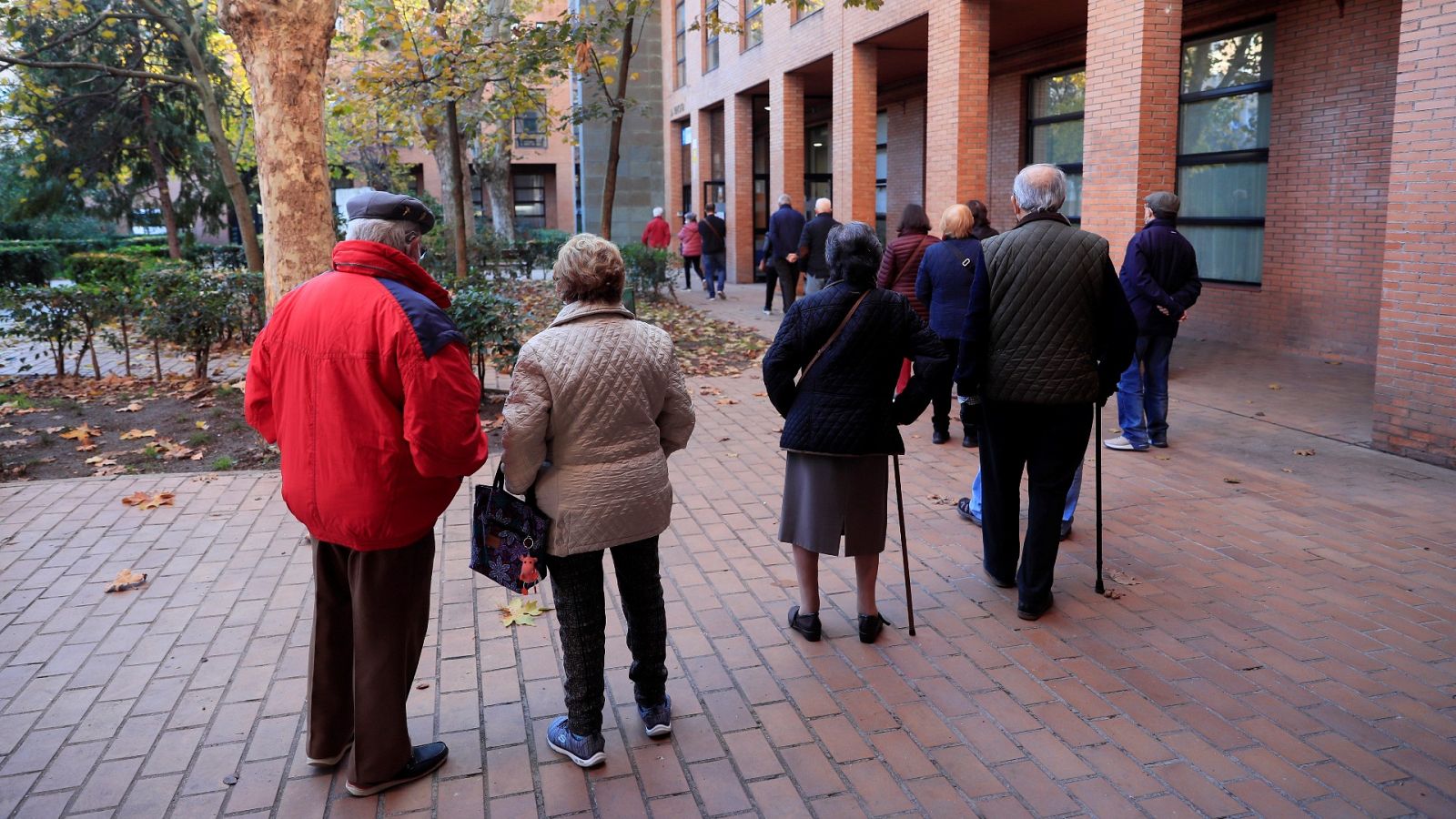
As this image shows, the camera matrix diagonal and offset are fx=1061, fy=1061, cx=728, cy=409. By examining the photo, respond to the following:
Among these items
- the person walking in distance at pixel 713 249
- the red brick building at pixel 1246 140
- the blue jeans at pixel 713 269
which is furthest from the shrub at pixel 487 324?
the blue jeans at pixel 713 269

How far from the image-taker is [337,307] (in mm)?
3020

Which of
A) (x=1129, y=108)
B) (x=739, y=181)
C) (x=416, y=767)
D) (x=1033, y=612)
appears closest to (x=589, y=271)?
(x=416, y=767)

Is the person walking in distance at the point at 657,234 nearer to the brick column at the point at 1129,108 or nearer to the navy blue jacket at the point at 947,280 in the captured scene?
the brick column at the point at 1129,108

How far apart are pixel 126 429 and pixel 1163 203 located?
854 centimetres

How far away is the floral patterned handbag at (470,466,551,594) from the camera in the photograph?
10.9 ft

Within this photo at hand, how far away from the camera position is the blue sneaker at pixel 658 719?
373 centimetres

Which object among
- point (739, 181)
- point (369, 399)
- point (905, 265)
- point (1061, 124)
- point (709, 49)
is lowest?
point (369, 399)

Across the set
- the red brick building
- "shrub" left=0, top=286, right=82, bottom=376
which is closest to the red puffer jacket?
the red brick building

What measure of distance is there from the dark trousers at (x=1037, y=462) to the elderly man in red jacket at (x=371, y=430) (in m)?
2.63

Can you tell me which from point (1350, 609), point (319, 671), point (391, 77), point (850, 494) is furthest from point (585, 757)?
point (391, 77)

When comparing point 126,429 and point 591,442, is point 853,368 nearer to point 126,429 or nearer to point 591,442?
point 591,442

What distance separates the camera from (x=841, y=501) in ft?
14.3

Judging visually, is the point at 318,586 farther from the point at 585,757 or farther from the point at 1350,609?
the point at 1350,609

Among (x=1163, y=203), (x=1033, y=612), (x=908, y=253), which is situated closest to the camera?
(x=1033, y=612)
